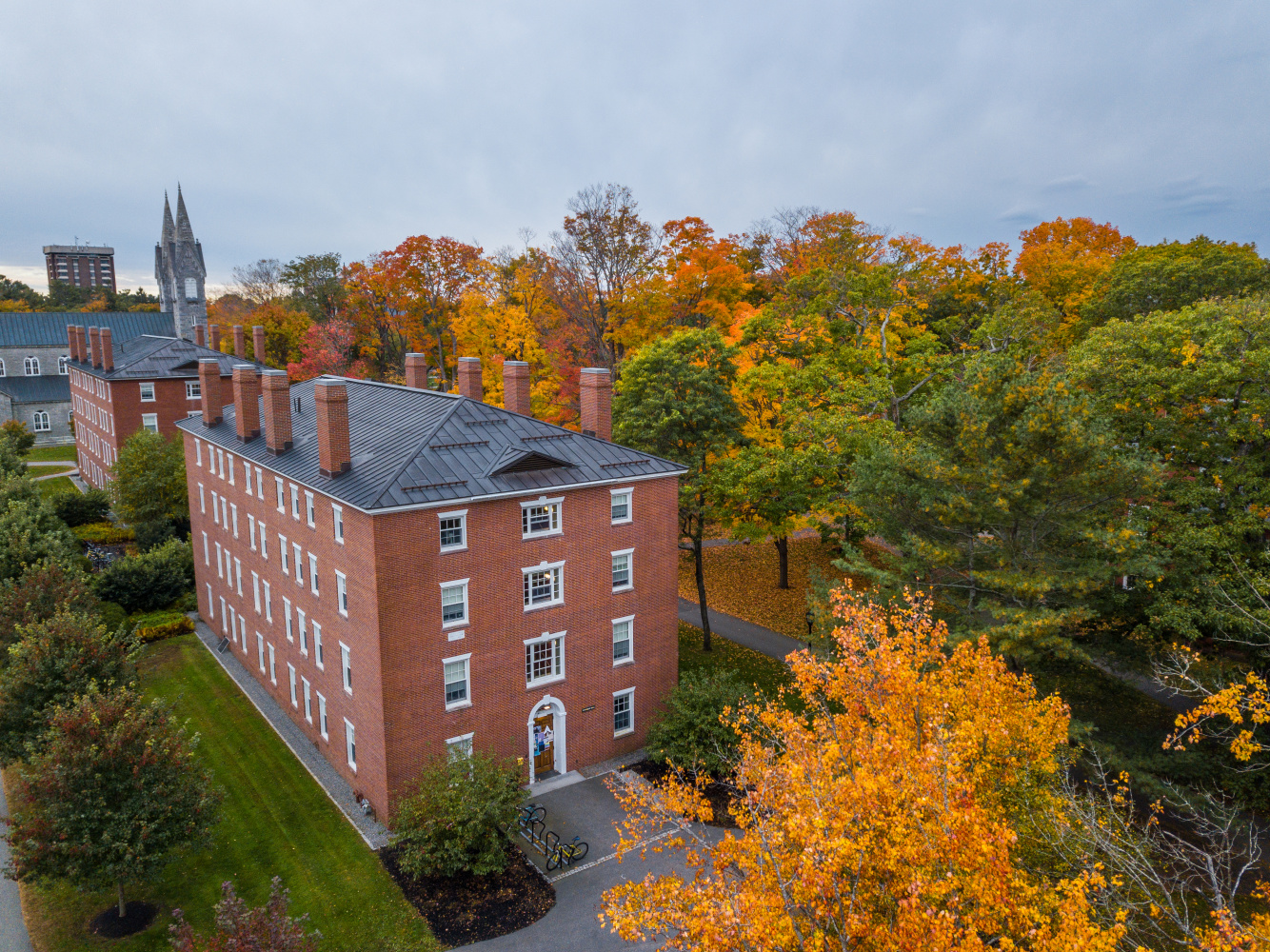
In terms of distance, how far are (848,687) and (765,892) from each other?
5.74 meters

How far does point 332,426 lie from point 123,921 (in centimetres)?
1510

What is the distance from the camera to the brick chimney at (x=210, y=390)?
37875mm

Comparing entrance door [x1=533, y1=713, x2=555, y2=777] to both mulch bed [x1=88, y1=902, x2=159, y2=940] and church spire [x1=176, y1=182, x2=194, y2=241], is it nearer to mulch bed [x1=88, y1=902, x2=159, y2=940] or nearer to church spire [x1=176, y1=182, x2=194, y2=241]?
mulch bed [x1=88, y1=902, x2=159, y2=940]

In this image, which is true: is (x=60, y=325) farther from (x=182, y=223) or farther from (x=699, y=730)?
(x=699, y=730)

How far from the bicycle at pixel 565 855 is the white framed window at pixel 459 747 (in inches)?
153

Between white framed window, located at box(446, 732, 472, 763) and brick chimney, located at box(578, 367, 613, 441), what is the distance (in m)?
11.8

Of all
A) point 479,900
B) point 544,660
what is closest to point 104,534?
point 544,660

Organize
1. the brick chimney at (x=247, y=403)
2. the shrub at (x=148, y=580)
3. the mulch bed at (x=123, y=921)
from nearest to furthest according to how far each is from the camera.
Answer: the mulch bed at (x=123, y=921)
the brick chimney at (x=247, y=403)
the shrub at (x=148, y=580)

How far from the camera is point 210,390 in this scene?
124 feet

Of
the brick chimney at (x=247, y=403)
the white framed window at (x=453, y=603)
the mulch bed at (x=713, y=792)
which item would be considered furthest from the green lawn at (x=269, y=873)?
the brick chimney at (x=247, y=403)

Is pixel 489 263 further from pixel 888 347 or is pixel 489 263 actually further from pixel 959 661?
pixel 959 661

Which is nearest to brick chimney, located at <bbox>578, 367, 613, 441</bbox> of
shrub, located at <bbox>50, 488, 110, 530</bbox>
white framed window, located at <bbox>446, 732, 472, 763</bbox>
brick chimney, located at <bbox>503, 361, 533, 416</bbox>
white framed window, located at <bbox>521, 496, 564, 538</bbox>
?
brick chimney, located at <bbox>503, 361, 533, 416</bbox>

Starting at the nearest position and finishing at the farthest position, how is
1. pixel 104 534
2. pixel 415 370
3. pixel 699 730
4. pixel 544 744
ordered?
1. pixel 699 730
2. pixel 544 744
3. pixel 415 370
4. pixel 104 534

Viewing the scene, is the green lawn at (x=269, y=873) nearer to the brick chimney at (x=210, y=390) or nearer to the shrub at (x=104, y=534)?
the brick chimney at (x=210, y=390)
